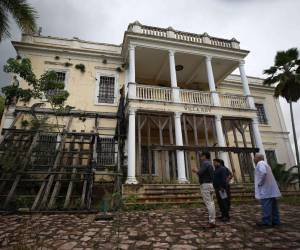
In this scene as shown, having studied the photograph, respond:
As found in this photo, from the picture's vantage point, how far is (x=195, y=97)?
39.6 ft

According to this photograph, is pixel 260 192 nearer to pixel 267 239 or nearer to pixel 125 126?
pixel 267 239

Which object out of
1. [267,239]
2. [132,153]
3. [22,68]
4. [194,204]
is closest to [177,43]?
[132,153]

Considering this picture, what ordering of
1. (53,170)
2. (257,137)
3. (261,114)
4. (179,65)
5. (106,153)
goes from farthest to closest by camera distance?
(261,114)
(179,65)
(106,153)
(257,137)
(53,170)

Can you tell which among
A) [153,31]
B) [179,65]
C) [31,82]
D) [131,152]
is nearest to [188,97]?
[179,65]

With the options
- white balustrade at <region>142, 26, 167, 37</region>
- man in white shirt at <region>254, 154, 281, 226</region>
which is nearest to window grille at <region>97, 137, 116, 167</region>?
white balustrade at <region>142, 26, 167, 37</region>

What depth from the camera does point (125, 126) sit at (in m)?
12.0

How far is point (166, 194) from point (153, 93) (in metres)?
5.43

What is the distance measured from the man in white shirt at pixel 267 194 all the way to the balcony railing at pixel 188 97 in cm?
697

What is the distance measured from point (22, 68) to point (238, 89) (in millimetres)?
14471

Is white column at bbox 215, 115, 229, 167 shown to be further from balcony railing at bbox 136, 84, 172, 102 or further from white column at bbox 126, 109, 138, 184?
white column at bbox 126, 109, 138, 184

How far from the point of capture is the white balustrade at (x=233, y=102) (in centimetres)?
1241

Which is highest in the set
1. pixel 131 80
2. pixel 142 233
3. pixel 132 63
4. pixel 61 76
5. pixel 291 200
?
pixel 61 76

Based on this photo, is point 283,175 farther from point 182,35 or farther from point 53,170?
point 53,170

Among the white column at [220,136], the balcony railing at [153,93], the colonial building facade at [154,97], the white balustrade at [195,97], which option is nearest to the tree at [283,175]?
the colonial building facade at [154,97]
